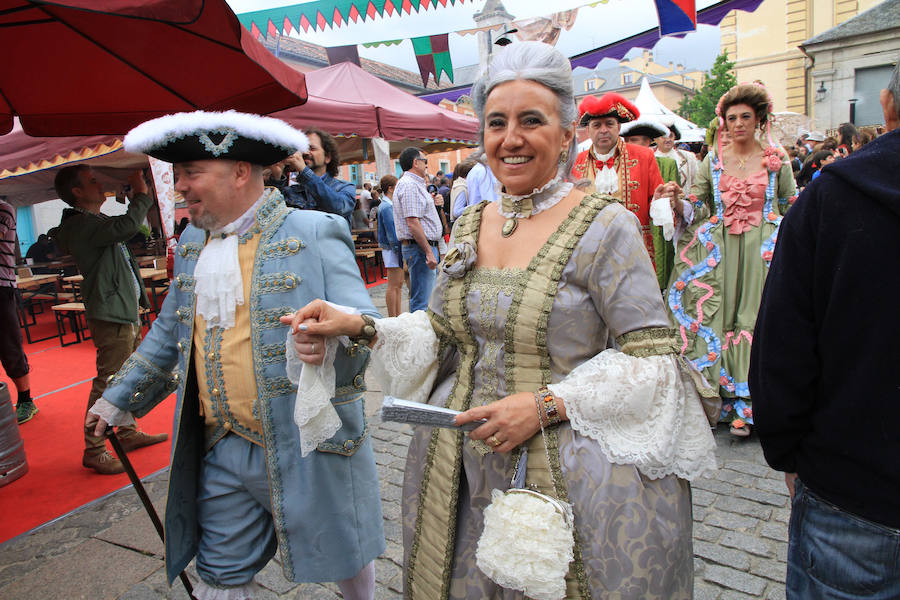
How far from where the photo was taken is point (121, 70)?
3.28 metres

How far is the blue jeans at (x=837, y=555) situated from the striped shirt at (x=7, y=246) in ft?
18.5

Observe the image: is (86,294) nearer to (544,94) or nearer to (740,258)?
(544,94)

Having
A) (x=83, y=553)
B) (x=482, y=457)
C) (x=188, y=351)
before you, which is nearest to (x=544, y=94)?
(x=482, y=457)

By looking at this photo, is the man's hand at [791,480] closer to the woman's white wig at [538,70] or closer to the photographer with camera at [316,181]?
the woman's white wig at [538,70]

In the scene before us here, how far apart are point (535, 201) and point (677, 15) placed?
6.70 m

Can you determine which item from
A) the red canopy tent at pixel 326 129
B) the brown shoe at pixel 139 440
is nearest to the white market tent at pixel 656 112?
the red canopy tent at pixel 326 129

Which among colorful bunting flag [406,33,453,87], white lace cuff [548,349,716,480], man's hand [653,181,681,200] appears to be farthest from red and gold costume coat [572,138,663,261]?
colorful bunting flag [406,33,453,87]

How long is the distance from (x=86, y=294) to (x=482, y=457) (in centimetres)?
373

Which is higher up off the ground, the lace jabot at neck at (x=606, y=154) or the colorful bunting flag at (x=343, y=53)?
the colorful bunting flag at (x=343, y=53)

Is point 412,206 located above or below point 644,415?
above

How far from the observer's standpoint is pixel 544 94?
4.78ft

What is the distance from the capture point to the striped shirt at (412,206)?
660 cm

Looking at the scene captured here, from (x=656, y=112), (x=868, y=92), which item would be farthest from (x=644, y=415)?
(x=868, y=92)

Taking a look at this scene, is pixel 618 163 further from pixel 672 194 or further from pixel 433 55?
pixel 433 55
